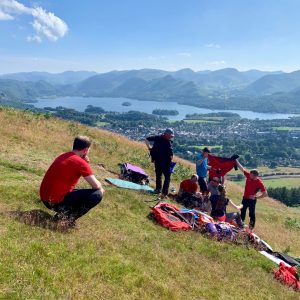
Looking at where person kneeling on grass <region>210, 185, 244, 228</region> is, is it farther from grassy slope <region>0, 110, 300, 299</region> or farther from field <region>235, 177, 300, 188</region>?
field <region>235, 177, 300, 188</region>

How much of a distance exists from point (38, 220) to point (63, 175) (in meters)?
1.22

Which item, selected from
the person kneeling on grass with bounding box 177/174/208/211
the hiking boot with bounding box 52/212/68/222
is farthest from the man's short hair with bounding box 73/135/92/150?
the person kneeling on grass with bounding box 177/174/208/211

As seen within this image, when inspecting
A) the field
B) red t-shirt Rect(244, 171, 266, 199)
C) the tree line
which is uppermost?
red t-shirt Rect(244, 171, 266, 199)

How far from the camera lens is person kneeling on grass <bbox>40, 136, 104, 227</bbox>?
858 centimetres

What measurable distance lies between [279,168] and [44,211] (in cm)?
11329

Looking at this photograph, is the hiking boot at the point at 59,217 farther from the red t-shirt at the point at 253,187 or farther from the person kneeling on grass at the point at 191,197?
the red t-shirt at the point at 253,187

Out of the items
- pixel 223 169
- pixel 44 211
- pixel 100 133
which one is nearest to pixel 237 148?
pixel 100 133

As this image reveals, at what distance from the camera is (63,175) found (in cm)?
863

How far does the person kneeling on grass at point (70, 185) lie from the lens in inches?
338

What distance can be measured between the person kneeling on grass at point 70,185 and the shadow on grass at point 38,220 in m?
0.20

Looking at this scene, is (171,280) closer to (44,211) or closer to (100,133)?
(44,211)

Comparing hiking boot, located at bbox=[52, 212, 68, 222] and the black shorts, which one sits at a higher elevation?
hiking boot, located at bbox=[52, 212, 68, 222]

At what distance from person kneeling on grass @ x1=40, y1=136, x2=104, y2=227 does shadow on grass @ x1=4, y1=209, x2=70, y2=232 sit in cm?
20

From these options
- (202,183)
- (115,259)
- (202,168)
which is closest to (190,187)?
(202,183)
